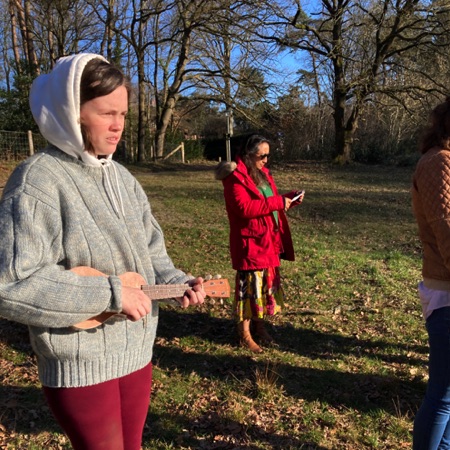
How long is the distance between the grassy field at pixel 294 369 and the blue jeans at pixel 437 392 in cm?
73

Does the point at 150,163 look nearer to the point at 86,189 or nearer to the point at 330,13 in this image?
the point at 330,13

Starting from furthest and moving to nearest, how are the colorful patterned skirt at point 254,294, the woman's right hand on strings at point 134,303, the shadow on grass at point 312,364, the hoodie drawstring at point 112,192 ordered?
the colorful patterned skirt at point 254,294 → the shadow on grass at point 312,364 → the hoodie drawstring at point 112,192 → the woman's right hand on strings at point 134,303

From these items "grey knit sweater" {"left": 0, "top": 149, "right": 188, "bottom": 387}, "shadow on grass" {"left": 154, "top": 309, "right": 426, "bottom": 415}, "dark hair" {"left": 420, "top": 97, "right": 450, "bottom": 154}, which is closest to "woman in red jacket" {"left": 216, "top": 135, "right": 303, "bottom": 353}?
"shadow on grass" {"left": 154, "top": 309, "right": 426, "bottom": 415}

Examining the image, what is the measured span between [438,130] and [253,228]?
6.58 feet

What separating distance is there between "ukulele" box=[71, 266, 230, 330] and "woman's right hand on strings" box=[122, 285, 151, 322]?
8 cm

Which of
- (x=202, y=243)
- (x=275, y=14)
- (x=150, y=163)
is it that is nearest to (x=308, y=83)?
(x=275, y=14)

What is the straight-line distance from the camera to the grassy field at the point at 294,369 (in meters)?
2.92

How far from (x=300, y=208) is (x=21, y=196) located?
10.5 metres

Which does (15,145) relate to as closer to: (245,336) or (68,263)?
(245,336)

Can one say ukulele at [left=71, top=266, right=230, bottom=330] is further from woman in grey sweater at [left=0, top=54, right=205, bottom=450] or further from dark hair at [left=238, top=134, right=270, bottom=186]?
dark hair at [left=238, top=134, right=270, bottom=186]

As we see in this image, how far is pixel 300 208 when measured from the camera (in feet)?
37.9

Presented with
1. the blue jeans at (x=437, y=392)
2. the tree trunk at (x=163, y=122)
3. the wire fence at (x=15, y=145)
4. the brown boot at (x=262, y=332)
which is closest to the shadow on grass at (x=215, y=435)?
the blue jeans at (x=437, y=392)

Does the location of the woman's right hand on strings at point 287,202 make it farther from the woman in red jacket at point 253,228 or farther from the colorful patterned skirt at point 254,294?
the colorful patterned skirt at point 254,294

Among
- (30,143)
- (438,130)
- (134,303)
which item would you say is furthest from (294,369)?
(30,143)
